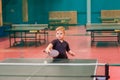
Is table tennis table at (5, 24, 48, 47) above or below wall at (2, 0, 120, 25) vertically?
below

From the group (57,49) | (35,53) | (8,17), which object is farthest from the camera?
(8,17)

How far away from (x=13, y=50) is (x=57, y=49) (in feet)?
19.0

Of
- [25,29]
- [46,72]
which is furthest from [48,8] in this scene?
[46,72]

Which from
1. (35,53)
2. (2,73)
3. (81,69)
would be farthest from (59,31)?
(35,53)

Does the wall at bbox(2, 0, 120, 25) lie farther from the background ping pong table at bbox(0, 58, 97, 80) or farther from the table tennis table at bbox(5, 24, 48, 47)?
the background ping pong table at bbox(0, 58, 97, 80)

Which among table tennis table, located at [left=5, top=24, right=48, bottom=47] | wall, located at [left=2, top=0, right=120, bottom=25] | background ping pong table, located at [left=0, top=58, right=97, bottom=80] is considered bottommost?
background ping pong table, located at [left=0, top=58, right=97, bottom=80]

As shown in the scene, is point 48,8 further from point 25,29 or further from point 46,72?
point 46,72

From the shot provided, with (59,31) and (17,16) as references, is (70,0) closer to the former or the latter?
(17,16)

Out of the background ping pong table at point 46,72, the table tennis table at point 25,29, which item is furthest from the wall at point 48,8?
the background ping pong table at point 46,72

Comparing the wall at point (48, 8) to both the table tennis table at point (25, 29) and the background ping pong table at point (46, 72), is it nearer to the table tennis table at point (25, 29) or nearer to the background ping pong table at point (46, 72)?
the table tennis table at point (25, 29)

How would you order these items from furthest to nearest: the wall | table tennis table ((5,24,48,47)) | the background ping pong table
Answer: the wall
table tennis table ((5,24,48,47))
the background ping pong table

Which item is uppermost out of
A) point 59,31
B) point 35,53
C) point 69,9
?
point 69,9

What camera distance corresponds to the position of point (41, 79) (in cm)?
429

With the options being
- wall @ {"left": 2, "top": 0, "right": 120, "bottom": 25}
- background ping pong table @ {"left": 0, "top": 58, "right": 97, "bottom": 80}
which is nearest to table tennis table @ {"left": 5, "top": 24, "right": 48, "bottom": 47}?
background ping pong table @ {"left": 0, "top": 58, "right": 97, "bottom": 80}
